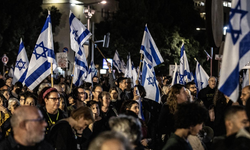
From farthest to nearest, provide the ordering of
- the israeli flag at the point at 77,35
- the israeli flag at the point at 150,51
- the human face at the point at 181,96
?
the israeli flag at the point at 77,35 < the israeli flag at the point at 150,51 < the human face at the point at 181,96

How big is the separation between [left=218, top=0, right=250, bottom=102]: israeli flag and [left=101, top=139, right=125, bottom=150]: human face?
97.2 inches

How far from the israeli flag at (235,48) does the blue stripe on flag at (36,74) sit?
19.0 ft

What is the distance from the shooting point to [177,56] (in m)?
43.5

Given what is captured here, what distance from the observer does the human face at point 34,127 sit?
416 centimetres

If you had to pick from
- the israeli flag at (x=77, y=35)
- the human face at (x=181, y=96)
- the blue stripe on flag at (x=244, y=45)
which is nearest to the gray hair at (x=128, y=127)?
the blue stripe on flag at (x=244, y=45)

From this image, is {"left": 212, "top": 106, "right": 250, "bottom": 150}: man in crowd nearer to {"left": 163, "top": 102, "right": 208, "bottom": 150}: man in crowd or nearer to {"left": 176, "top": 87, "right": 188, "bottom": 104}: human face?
{"left": 163, "top": 102, "right": 208, "bottom": 150}: man in crowd

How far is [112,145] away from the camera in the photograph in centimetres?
281

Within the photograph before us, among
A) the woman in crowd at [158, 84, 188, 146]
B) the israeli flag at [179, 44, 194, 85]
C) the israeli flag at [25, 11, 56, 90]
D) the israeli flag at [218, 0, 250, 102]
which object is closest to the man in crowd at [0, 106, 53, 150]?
the israeli flag at [218, 0, 250, 102]

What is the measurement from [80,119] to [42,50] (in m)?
4.66

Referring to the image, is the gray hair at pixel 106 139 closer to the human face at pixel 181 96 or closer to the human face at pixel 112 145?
the human face at pixel 112 145

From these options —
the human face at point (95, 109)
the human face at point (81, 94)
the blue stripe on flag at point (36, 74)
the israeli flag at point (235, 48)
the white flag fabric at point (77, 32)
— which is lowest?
the human face at point (95, 109)

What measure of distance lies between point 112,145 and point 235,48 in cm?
286

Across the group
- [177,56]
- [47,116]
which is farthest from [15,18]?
[47,116]

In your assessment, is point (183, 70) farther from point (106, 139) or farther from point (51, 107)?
point (106, 139)
